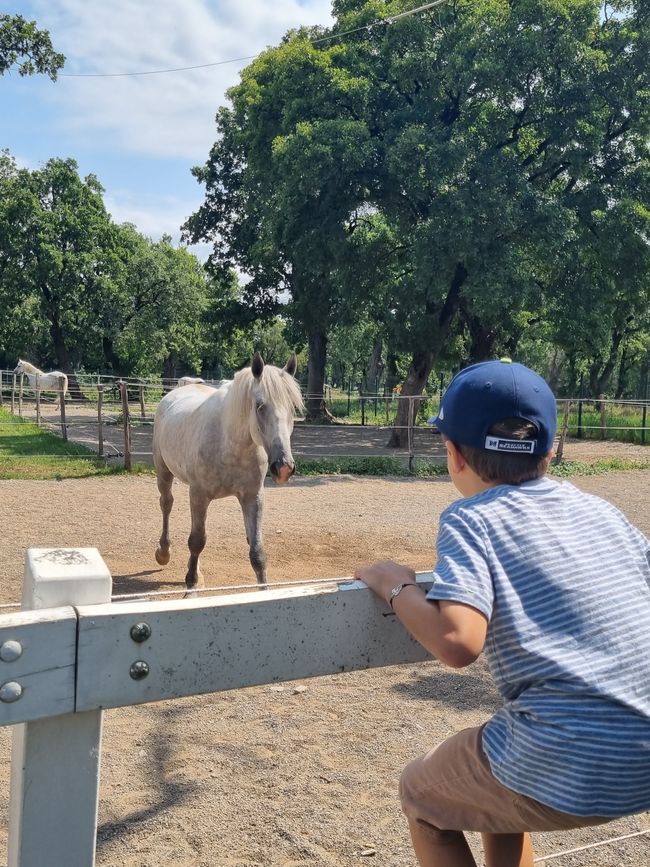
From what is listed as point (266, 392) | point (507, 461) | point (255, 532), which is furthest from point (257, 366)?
point (507, 461)

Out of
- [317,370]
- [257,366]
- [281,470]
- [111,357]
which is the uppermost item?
[111,357]

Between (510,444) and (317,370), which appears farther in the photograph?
(317,370)

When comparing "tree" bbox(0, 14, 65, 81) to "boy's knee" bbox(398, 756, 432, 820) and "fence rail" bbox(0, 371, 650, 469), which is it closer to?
"fence rail" bbox(0, 371, 650, 469)

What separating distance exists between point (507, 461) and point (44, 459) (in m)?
12.7

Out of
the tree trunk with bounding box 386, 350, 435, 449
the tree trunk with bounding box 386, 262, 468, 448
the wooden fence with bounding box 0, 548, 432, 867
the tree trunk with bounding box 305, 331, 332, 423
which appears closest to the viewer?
the wooden fence with bounding box 0, 548, 432, 867

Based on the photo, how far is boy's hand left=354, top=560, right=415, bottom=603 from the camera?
1488 mm

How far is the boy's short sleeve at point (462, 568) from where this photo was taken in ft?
4.31

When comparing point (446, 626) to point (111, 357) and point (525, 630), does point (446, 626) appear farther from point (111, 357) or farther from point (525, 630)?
point (111, 357)

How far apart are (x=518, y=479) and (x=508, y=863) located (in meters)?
0.87

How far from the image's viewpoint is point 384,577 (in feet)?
4.96

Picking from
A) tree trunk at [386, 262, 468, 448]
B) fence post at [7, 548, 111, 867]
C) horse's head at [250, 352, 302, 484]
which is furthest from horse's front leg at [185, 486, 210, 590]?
tree trunk at [386, 262, 468, 448]

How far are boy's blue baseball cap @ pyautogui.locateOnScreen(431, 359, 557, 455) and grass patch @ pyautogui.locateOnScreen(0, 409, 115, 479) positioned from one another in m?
10.8

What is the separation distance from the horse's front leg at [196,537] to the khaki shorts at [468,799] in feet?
14.1

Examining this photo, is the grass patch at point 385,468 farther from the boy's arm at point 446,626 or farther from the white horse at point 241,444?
the boy's arm at point 446,626
